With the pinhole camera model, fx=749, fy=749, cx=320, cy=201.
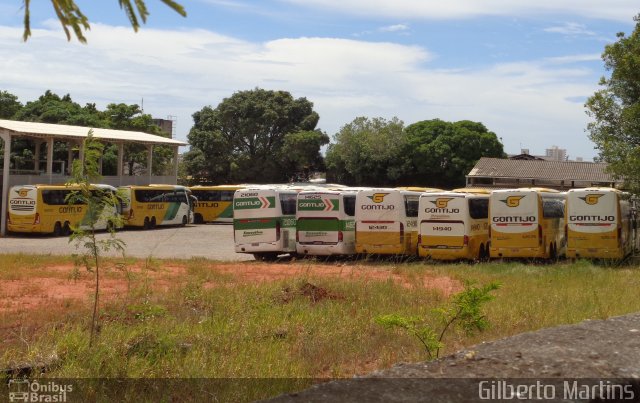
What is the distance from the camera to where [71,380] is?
744cm

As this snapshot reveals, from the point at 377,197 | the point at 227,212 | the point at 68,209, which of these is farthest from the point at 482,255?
the point at 227,212

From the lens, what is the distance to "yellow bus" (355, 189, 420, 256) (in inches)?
960

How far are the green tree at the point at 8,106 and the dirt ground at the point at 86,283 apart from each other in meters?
41.8

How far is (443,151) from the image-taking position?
62.4 m

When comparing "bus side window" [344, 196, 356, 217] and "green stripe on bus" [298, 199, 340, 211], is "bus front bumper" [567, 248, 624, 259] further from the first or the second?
"green stripe on bus" [298, 199, 340, 211]

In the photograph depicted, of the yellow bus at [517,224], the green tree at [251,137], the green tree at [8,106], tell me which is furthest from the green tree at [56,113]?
the yellow bus at [517,224]

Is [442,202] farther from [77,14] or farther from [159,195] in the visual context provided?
[159,195]

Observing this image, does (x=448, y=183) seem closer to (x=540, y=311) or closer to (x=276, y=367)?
(x=540, y=311)

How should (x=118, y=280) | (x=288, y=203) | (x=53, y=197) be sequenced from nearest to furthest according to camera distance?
(x=118, y=280)
(x=288, y=203)
(x=53, y=197)

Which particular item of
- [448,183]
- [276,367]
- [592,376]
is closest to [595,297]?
[276,367]

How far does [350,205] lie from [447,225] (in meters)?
3.51

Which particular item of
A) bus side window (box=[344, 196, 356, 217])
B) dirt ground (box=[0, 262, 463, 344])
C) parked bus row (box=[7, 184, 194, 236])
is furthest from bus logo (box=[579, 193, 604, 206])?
parked bus row (box=[7, 184, 194, 236])

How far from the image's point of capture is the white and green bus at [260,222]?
24828 millimetres

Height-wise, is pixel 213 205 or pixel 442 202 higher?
pixel 442 202
